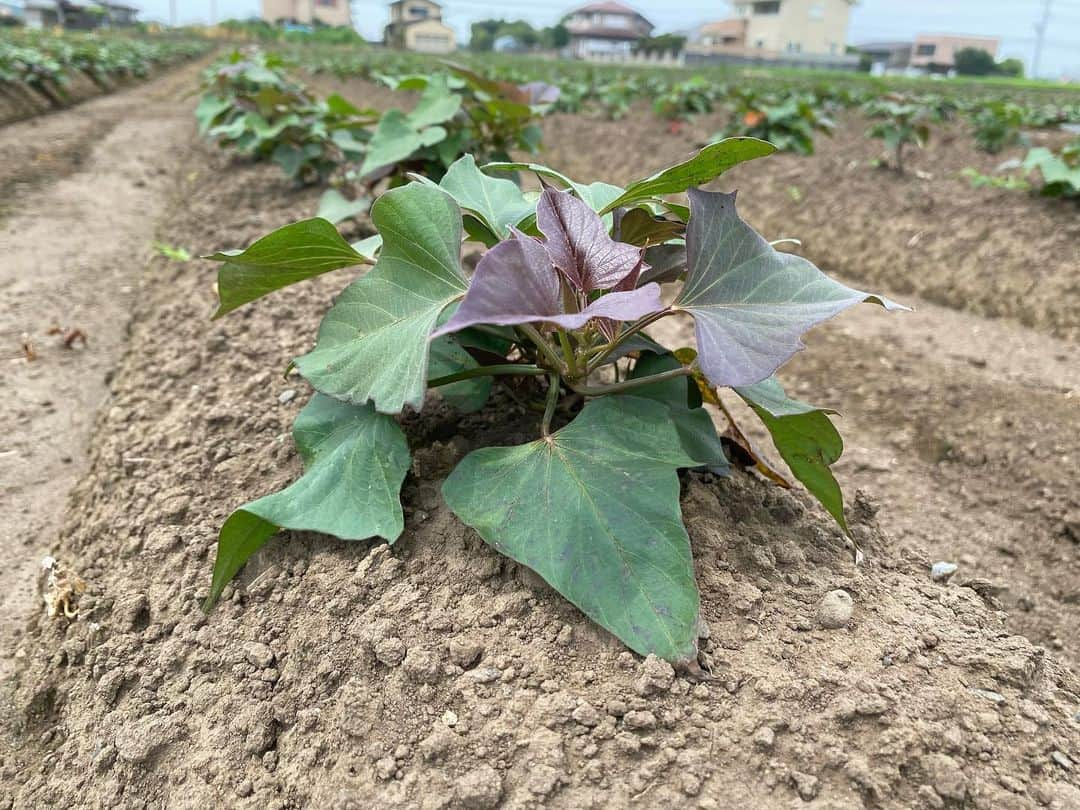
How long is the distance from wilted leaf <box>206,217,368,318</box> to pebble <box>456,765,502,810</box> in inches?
32.2

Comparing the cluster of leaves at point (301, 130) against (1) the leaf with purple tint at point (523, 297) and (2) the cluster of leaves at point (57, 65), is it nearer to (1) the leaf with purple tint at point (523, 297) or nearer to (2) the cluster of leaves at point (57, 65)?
(1) the leaf with purple tint at point (523, 297)

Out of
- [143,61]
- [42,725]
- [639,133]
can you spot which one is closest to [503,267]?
[42,725]

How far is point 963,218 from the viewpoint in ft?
15.3

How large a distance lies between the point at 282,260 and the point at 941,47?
72.3 metres

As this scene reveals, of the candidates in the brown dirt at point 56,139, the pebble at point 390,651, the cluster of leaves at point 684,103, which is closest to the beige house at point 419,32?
the brown dirt at point 56,139

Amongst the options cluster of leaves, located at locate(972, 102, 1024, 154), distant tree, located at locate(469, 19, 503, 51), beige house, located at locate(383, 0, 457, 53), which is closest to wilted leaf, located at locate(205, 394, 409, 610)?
cluster of leaves, located at locate(972, 102, 1024, 154)

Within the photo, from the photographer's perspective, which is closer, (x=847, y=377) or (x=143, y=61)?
(x=847, y=377)

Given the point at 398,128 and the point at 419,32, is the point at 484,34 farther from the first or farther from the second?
the point at 398,128

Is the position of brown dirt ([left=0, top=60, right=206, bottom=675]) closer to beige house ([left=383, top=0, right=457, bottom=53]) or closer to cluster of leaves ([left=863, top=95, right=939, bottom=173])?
cluster of leaves ([left=863, top=95, right=939, bottom=173])

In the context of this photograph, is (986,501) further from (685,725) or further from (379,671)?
(379,671)

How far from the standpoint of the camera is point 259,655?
3.61 feet

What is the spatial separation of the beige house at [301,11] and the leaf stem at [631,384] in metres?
64.2

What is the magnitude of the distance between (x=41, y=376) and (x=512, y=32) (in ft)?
228

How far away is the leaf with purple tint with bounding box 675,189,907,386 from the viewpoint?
967 mm
